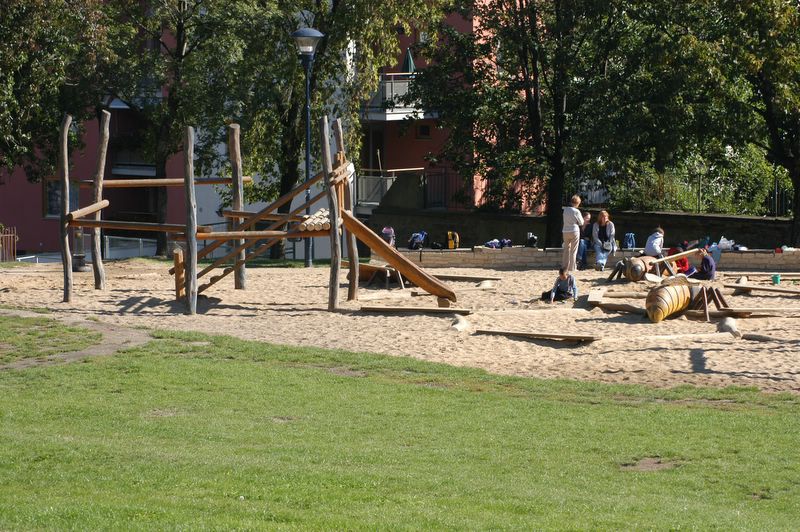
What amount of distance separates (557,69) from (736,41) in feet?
18.1

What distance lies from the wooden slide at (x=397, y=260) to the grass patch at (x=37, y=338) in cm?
532

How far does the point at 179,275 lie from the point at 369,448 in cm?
1166

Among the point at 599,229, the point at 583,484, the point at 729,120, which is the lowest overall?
the point at 583,484

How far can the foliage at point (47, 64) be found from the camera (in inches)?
1204

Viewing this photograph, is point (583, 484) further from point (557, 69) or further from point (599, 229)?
point (557, 69)

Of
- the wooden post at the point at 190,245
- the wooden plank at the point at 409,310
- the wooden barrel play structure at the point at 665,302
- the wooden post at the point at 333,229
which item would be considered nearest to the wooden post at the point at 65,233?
the wooden post at the point at 190,245

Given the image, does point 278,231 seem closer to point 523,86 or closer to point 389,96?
point 523,86

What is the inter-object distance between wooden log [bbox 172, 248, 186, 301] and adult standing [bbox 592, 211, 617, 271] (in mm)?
9719

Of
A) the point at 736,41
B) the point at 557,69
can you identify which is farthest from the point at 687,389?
the point at 557,69

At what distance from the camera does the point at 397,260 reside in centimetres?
2228

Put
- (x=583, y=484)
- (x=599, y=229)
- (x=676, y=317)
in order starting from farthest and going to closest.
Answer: (x=599, y=229), (x=676, y=317), (x=583, y=484)

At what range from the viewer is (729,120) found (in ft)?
95.2

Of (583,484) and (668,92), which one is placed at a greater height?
(668,92)

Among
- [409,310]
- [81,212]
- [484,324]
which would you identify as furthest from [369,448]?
[81,212]
